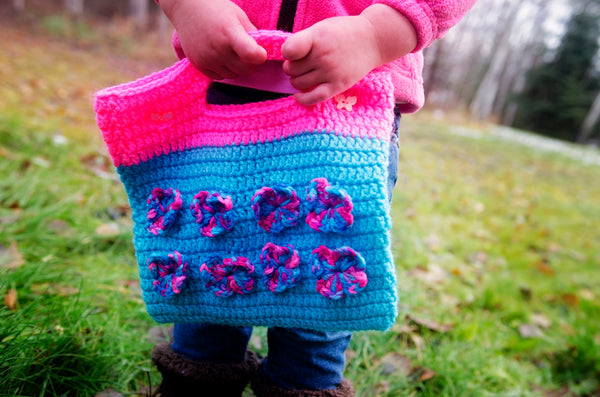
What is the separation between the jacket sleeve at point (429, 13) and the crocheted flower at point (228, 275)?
0.55 metres

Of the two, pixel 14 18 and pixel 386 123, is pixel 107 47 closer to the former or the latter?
pixel 14 18

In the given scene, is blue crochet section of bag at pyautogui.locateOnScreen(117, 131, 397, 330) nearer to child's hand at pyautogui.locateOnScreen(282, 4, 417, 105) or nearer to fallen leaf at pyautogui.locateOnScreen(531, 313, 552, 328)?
child's hand at pyautogui.locateOnScreen(282, 4, 417, 105)

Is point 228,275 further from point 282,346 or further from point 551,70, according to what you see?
point 551,70

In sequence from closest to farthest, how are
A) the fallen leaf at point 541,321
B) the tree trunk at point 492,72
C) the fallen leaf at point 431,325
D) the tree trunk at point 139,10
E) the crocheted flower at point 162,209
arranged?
the crocheted flower at point 162,209 → the fallen leaf at point 431,325 → the fallen leaf at point 541,321 → the tree trunk at point 139,10 → the tree trunk at point 492,72

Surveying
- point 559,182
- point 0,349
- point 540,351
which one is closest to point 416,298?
point 540,351

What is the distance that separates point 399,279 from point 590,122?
20.2 m

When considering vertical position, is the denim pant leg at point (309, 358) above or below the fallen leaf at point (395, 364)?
above

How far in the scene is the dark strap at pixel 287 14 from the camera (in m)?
0.85

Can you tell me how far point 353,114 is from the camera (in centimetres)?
78

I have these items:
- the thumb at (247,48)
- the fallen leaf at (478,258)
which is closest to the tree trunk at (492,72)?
the fallen leaf at (478,258)

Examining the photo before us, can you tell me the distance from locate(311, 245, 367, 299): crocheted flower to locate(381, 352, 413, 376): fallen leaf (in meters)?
0.77

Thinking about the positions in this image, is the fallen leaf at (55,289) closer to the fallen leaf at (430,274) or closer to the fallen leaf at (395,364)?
the fallen leaf at (395,364)

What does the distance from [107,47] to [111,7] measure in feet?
21.3

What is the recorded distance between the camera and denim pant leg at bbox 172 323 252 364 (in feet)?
3.39
